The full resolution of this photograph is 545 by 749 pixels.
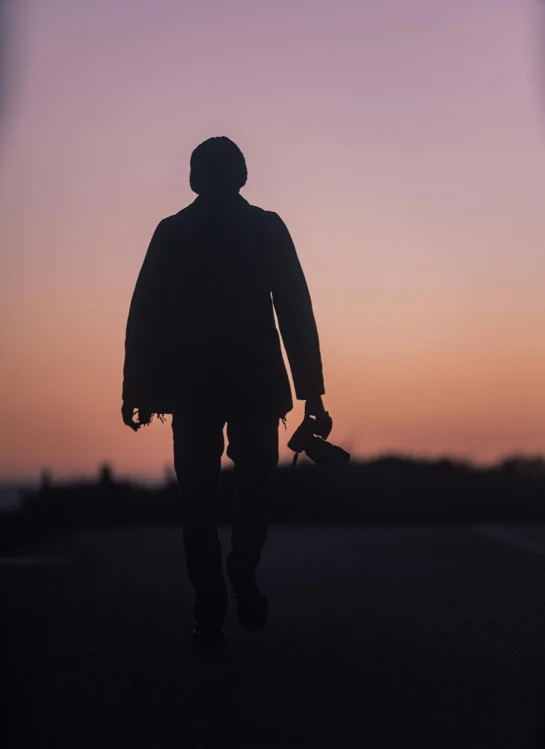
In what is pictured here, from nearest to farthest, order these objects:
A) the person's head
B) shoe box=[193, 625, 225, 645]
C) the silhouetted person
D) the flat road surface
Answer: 1. the flat road surface
2. shoe box=[193, 625, 225, 645]
3. the silhouetted person
4. the person's head

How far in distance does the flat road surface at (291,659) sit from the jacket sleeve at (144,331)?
1.08 metres

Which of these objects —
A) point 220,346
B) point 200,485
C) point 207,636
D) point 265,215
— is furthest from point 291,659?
point 265,215

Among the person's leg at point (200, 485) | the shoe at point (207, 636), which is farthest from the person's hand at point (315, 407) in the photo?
the shoe at point (207, 636)

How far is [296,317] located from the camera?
6.53 m

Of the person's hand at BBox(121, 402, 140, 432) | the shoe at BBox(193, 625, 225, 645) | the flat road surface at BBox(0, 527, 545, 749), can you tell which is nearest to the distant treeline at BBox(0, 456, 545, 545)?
the flat road surface at BBox(0, 527, 545, 749)

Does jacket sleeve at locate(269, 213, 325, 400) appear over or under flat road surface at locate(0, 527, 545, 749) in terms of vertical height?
over

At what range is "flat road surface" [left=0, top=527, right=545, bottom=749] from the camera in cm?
426

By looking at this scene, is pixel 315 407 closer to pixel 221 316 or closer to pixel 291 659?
pixel 221 316

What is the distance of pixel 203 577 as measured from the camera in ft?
20.4

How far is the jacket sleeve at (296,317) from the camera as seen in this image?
6.54 metres

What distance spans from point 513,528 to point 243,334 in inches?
311

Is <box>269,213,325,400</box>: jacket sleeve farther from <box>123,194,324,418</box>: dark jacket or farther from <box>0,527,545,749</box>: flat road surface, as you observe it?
<box>0,527,545,749</box>: flat road surface

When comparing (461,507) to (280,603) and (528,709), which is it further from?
(528,709)

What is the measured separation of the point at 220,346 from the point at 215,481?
1.95 ft
